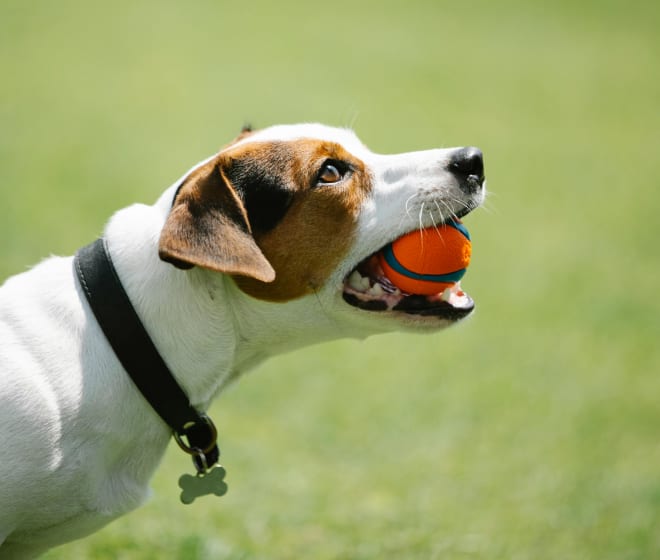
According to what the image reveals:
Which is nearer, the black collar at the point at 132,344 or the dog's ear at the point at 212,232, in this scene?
the dog's ear at the point at 212,232

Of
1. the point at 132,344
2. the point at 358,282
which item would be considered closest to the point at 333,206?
the point at 358,282

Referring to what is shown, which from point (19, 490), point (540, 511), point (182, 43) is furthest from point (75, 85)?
point (19, 490)

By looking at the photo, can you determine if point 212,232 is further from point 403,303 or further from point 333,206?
point 403,303

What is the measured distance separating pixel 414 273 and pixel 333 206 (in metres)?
0.47

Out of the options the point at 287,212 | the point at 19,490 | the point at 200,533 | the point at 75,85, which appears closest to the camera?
the point at 19,490

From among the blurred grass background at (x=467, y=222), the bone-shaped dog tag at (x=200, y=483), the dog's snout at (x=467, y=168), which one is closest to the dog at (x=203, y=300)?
the dog's snout at (x=467, y=168)

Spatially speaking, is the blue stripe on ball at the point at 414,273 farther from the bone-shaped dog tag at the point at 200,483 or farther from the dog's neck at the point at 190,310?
the bone-shaped dog tag at the point at 200,483

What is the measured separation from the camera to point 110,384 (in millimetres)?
3334

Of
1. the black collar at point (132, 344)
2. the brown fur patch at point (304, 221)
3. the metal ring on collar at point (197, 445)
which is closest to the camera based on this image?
the black collar at point (132, 344)

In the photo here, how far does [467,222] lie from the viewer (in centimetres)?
1213

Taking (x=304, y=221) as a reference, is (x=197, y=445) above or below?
below

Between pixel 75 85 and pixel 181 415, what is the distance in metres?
13.4

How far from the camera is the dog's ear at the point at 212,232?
318 cm

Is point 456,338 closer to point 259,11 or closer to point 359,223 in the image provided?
point 359,223
